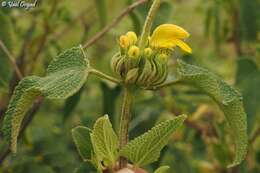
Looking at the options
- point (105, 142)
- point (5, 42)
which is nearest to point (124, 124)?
point (105, 142)

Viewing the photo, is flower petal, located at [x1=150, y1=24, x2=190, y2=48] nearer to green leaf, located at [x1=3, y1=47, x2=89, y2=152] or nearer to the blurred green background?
green leaf, located at [x1=3, y1=47, x2=89, y2=152]

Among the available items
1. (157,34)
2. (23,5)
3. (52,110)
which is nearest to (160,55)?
(157,34)

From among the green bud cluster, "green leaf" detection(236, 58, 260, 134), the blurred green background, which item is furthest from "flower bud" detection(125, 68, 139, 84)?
"green leaf" detection(236, 58, 260, 134)

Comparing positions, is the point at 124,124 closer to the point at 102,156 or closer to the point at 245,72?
the point at 102,156

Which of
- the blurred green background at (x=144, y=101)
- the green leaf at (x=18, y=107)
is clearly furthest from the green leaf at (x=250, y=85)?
the green leaf at (x=18, y=107)

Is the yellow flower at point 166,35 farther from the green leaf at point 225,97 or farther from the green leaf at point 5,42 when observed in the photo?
the green leaf at point 5,42
